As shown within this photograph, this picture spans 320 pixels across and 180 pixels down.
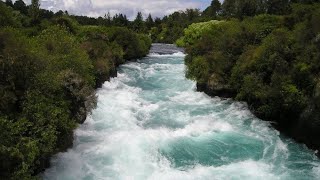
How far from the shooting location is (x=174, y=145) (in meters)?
22.6

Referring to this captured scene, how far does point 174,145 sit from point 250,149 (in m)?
4.60

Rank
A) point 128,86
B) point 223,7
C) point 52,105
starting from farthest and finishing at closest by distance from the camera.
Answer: point 223,7 → point 128,86 → point 52,105

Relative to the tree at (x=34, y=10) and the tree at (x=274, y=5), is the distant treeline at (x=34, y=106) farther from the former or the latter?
the tree at (x=274, y=5)

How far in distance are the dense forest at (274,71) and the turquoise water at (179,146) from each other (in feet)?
4.13

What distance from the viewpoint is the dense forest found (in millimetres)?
23891

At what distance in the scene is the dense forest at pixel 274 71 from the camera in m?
23.9

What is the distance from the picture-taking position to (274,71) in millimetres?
27031

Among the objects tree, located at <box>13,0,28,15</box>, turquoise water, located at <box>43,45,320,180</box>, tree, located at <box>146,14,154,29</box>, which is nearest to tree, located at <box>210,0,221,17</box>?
tree, located at <box>146,14,154,29</box>

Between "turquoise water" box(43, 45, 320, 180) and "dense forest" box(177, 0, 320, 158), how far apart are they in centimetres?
126

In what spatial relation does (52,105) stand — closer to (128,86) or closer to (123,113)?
(123,113)

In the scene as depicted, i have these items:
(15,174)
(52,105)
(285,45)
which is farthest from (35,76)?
(285,45)

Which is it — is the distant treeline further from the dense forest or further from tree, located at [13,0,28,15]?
tree, located at [13,0,28,15]

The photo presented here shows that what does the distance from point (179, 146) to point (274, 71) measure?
9.78m

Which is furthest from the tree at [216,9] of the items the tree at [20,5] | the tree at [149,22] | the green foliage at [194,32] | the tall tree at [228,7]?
the tree at [20,5]
